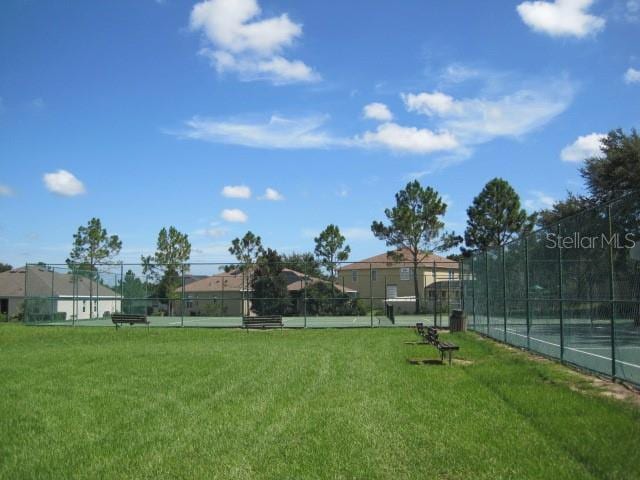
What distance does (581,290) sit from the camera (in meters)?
12.1

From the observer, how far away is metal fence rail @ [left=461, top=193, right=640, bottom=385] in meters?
9.96

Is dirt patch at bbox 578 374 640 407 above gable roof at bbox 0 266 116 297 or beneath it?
beneath

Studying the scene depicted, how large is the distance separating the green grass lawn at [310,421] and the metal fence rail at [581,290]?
2.60 ft

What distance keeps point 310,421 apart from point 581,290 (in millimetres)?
6561

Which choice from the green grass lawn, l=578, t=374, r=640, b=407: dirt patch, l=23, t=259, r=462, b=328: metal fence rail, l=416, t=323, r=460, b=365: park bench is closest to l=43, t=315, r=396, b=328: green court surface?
l=23, t=259, r=462, b=328: metal fence rail

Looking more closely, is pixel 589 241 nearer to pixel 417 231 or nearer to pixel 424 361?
pixel 424 361

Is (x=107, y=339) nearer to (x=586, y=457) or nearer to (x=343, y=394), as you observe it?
(x=343, y=394)

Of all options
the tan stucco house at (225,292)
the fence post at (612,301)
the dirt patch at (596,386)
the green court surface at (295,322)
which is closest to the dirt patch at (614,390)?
the dirt patch at (596,386)

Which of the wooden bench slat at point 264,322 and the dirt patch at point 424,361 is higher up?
the wooden bench slat at point 264,322

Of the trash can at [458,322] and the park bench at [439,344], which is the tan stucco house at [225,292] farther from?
the park bench at [439,344]

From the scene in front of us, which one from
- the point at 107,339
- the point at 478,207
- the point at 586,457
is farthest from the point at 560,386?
the point at 478,207

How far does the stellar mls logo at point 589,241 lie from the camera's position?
1014 cm

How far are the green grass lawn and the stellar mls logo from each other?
2.31 meters

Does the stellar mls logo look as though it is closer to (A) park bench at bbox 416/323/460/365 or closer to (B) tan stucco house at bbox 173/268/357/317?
(A) park bench at bbox 416/323/460/365
